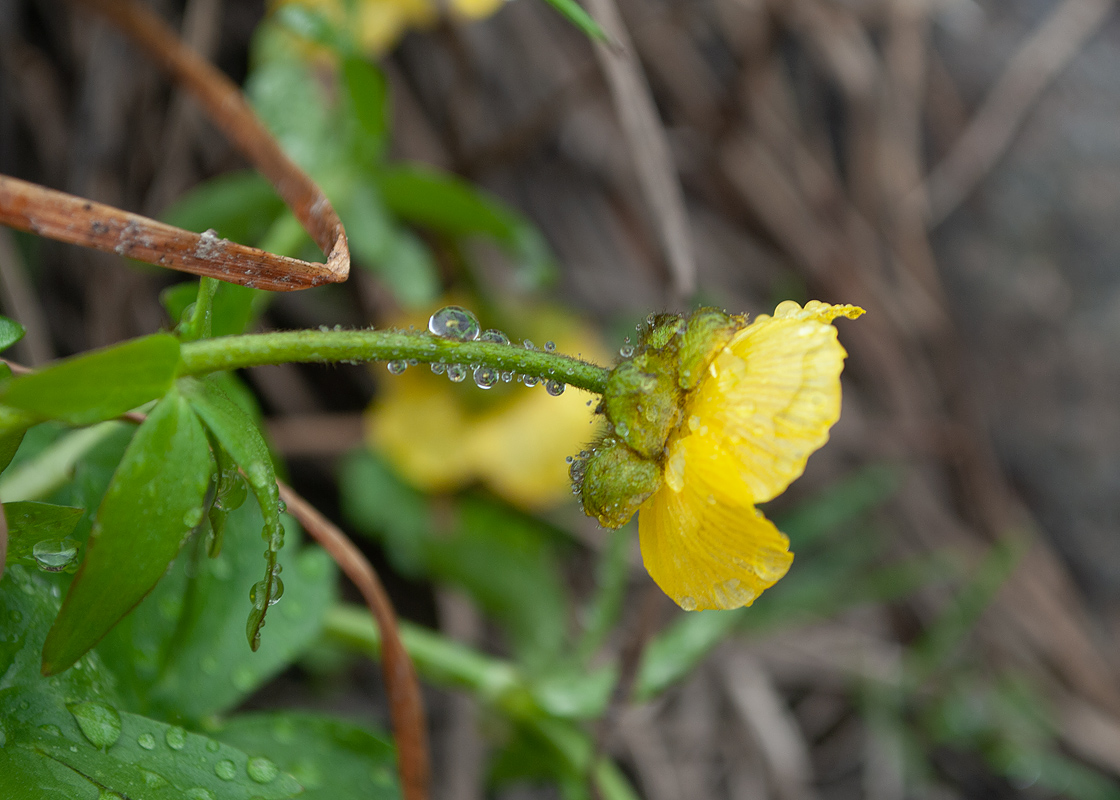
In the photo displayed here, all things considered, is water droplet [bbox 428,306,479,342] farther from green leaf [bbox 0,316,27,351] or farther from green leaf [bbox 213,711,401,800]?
green leaf [bbox 213,711,401,800]

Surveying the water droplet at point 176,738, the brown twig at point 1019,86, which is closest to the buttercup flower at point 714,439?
the water droplet at point 176,738

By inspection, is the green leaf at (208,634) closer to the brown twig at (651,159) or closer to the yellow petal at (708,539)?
the yellow petal at (708,539)

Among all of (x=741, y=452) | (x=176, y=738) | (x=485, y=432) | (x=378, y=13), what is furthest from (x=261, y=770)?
(x=378, y=13)

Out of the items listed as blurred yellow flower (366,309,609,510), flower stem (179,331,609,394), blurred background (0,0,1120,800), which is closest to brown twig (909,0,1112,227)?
blurred background (0,0,1120,800)

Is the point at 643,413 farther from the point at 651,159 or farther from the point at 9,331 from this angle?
the point at 651,159

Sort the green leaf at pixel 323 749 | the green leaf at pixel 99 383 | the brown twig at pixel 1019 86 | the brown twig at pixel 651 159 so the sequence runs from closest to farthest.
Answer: the green leaf at pixel 99 383 < the green leaf at pixel 323 749 < the brown twig at pixel 651 159 < the brown twig at pixel 1019 86

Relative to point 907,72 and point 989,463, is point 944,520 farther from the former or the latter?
point 907,72
